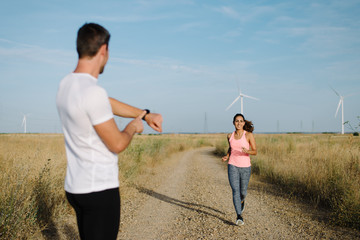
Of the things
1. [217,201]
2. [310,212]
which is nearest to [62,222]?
[217,201]

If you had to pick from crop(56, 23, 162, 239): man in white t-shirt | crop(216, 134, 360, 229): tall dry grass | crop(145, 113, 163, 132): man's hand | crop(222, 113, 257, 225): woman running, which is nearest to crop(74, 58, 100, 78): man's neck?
crop(56, 23, 162, 239): man in white t-shirt

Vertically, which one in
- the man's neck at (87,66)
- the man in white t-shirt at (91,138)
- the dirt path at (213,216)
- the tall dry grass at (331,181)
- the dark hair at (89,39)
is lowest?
the dirt path at (213,216)

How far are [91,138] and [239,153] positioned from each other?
16.4 ft

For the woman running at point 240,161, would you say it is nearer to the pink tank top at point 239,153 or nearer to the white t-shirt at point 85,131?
the pink tank top at point 239,153

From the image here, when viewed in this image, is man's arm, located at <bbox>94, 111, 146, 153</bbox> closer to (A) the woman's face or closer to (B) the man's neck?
(B) the man's neck

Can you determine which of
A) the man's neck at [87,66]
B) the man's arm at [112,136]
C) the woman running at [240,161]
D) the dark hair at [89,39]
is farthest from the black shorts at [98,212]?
the woman running at [240,161]

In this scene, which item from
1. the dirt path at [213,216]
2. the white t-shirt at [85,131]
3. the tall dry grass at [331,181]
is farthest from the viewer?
the tall dry grass at [331,181]

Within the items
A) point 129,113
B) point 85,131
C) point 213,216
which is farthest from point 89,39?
point 213,216

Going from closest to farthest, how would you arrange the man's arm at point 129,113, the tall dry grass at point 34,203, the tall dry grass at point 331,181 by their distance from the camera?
1. the man's arm at point 129,113
2. the tall dry grass at point 34,203
3. the tall dry grass at point 331,181

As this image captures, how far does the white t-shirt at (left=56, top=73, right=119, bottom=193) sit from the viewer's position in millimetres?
1688

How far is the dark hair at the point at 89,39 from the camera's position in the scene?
5.90ft

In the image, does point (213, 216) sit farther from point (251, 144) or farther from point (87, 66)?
point (87, 66)

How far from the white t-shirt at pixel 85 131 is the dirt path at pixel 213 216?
401 centimetres

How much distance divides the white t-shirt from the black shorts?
0.05 m
